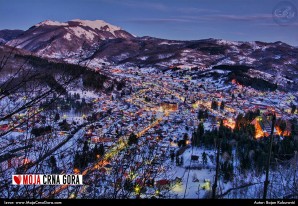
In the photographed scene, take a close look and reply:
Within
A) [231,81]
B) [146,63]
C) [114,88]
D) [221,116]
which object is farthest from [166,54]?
[221,116]

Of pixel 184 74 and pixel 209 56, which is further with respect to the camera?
pixel 209 56

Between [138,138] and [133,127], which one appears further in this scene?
[133,127]

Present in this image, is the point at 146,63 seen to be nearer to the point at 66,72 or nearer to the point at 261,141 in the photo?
the point at 261,141

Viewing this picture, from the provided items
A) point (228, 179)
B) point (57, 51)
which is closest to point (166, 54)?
point (228, 179)
